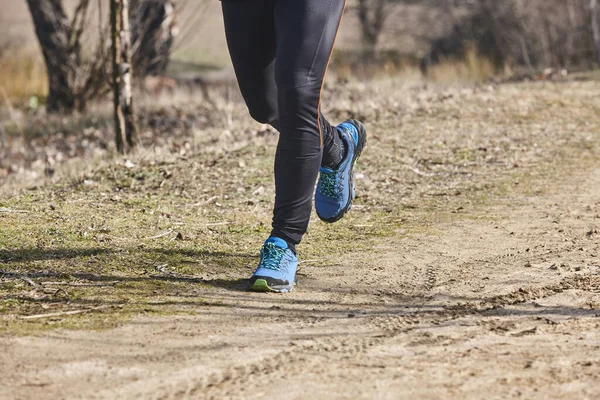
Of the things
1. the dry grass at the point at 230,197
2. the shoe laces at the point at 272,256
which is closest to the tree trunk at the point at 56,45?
the dry grass at the point at 230,197

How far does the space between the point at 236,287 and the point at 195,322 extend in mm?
513

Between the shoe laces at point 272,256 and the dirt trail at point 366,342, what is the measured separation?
13cm

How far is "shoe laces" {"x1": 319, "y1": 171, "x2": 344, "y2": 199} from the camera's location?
4.18 m

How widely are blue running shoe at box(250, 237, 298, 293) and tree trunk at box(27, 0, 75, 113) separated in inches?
372

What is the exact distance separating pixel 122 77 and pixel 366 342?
202 inches

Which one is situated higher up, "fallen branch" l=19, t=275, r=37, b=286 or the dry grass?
the dry grass

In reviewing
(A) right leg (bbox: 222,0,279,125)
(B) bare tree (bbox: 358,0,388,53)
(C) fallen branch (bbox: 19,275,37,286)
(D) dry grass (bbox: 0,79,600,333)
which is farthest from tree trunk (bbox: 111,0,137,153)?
(B) bare tree (bbox: 358,0,388,53)

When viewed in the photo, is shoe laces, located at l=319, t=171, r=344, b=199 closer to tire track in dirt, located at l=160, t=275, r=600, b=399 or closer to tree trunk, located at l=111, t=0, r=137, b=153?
tire track in dirt, located at l=160, t=275, r=600, b=399

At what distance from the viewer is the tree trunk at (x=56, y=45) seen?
40.4 feet

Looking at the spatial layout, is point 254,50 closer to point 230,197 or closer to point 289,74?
point 289,74

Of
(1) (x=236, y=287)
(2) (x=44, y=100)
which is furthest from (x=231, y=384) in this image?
(2) (x=44, y=100)

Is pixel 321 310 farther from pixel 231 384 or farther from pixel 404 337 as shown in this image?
pixel 231 384

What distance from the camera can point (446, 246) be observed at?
4.44 m

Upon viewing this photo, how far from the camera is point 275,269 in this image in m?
3.57
